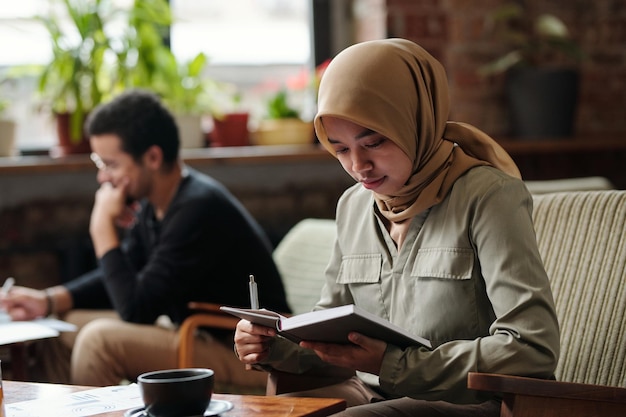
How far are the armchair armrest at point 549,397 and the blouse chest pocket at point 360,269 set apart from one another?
0.44m

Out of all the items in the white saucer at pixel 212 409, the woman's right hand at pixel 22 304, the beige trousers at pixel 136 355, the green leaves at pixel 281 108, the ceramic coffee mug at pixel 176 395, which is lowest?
the beige trousers at pixel 136 355

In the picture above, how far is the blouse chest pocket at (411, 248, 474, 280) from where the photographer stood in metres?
1.71

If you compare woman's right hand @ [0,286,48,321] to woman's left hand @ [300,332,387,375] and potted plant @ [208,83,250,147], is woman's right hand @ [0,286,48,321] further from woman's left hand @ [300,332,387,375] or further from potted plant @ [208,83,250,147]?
woman's left hand @ [300,332,387,375]

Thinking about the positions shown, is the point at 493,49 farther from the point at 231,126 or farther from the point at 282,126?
the point at 231,126

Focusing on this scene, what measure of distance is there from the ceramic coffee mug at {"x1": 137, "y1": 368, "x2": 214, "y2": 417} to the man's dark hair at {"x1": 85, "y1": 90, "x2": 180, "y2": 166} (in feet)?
5.49

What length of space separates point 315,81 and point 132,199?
103cm

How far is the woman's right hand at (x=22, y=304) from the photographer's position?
9.35 ft

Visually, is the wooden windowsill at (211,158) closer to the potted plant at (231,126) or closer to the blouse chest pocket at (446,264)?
the potted plant at (231,126)

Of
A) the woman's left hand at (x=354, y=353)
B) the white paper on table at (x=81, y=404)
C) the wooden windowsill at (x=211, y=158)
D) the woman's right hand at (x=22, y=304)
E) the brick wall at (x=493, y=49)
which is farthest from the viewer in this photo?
the brick wall at (x=493, y=49)

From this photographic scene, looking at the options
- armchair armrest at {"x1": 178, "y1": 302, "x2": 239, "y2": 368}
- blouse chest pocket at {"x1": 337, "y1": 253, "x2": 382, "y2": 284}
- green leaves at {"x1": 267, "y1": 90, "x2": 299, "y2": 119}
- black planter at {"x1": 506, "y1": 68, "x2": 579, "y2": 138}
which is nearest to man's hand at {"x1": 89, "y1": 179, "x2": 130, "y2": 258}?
armchair armrest at {"x1": 178, "y1": 302, "x2": 239, "y2": 368}

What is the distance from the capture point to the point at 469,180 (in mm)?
1759

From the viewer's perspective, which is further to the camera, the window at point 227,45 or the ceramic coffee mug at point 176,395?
the window at point 227,45

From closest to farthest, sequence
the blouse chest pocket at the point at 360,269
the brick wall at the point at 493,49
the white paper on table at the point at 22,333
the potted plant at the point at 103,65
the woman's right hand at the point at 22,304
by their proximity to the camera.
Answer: the blouse chest pocket at the point at 360,269
the white paper on table at the point at 22,333
the woman's right hand at the point at 22,304
the potted plant at the point at 103,65
the brick wall at the point at 493,49

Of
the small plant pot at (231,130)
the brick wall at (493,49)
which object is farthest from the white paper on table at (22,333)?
the brick wall at (493,49)
